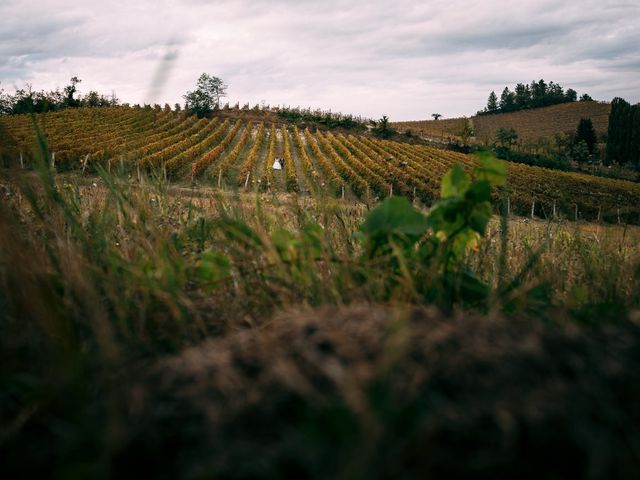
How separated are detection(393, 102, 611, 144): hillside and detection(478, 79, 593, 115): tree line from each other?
5.17 m

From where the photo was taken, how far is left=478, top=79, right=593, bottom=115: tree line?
107 meters

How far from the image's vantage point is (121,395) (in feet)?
2.24

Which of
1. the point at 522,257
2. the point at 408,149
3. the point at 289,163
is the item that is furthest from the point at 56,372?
the point at 408,149

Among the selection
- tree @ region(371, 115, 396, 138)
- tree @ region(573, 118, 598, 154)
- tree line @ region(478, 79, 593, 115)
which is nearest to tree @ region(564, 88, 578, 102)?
tree line @ region(478, 79, 593, 115)

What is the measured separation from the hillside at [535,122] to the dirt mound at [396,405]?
84.9 m

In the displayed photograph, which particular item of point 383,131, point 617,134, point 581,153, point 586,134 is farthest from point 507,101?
point 383,131

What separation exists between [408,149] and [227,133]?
19869 millimetres

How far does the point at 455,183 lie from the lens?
60.1 inches

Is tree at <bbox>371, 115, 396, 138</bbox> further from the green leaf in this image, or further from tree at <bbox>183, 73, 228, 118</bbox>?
the green leaf

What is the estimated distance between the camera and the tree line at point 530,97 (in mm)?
106562

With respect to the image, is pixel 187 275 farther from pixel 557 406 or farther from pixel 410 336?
pixel 557 406

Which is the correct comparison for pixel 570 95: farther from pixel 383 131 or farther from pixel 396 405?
pixel 396 405

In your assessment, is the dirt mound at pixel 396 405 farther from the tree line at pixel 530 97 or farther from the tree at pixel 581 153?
the tree line at pixel 530 97

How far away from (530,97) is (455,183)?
121 m
